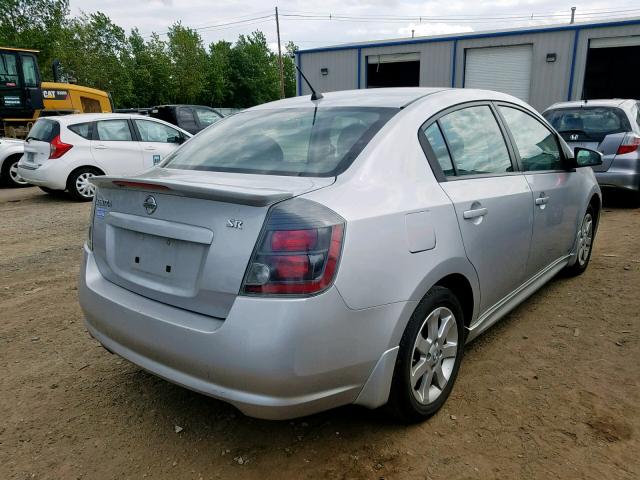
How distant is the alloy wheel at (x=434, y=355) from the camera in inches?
92.7

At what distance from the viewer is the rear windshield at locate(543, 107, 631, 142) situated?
7262mm

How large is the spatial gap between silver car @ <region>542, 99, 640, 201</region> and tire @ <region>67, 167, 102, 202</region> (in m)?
7.81

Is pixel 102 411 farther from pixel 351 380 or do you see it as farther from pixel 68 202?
pixel 68 202

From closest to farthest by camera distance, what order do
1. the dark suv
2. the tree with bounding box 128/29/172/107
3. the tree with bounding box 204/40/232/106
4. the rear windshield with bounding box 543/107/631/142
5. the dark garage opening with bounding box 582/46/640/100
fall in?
1. the rear windshield with bounding box 543/107/631/142
2. the dark suv
3. the dark garage opening with bounding box 582/46/640/100
4. the tree with bounding box 128/29/172/107
5. the tree with bounding box 204/40/232/106

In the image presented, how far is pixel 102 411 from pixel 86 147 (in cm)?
732

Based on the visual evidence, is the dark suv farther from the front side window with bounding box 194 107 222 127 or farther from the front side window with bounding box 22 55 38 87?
the front side window with bounding box 22 55 38 87

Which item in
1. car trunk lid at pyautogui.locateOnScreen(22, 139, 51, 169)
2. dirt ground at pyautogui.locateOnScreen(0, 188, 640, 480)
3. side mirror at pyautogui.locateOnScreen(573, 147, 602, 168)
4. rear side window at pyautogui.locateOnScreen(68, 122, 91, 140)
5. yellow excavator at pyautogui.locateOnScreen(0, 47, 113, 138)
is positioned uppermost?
yellow excavator at pyautogui.locateOnScreen(0, 47, 113, 138)

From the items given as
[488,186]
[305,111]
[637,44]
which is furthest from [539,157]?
[637,44]

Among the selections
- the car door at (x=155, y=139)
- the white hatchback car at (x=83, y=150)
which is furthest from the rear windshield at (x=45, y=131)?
the car door at (x=155, y=139)

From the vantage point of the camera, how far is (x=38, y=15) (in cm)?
3666

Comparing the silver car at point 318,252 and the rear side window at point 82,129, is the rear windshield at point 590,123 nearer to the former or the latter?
the silver car at point 318,252

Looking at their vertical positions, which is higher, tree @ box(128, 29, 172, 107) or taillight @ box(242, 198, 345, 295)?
tree @ box(128, 29, 172, 107)

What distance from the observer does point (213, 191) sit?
1989mm

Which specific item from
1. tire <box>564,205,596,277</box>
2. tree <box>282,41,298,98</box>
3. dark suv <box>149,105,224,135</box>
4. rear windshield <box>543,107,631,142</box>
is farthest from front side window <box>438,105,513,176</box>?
tree <box>282,41,298,98</box>
